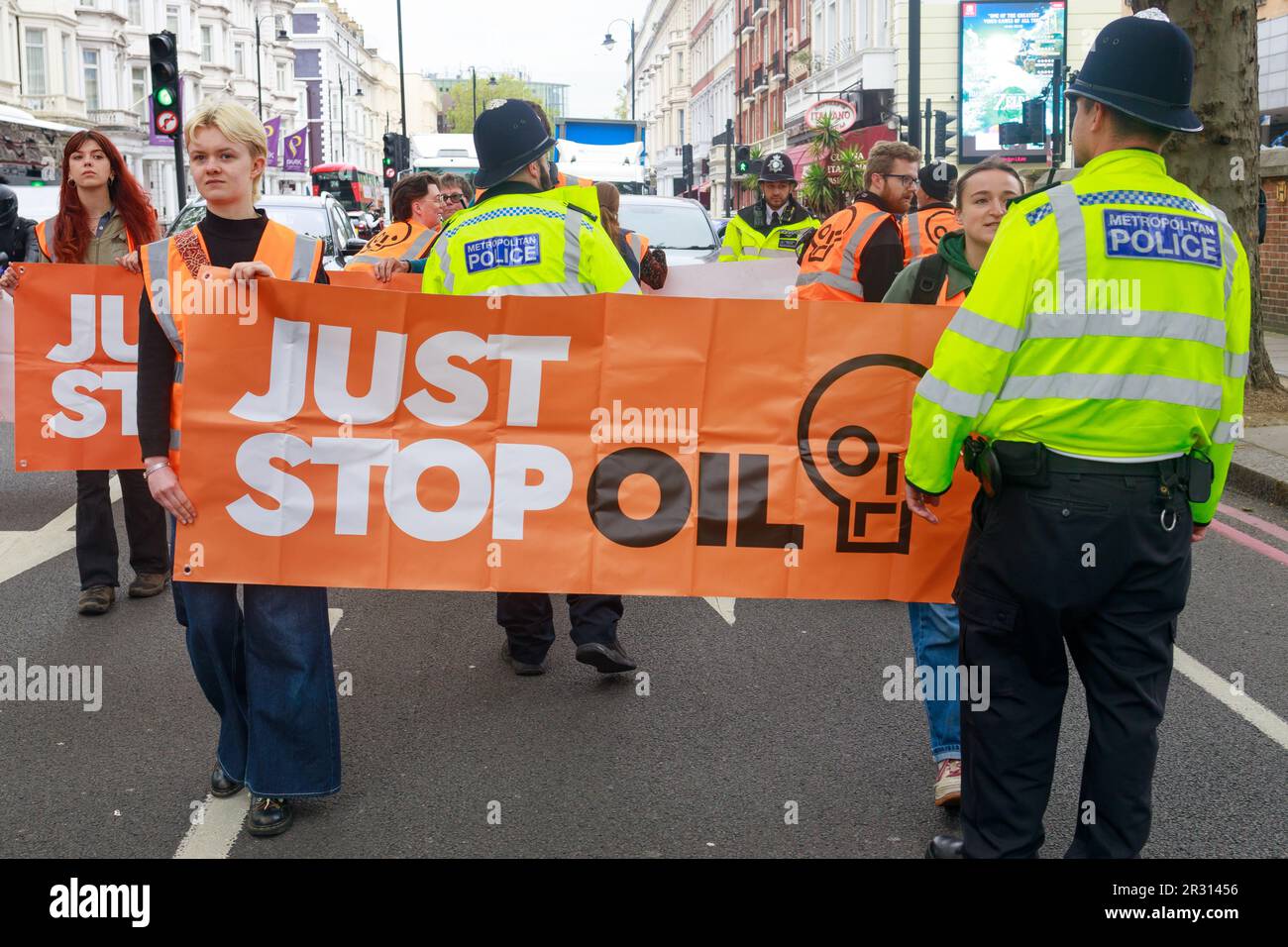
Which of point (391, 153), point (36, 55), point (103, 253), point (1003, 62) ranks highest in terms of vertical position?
point (36, 55)

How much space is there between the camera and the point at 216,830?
160 inches

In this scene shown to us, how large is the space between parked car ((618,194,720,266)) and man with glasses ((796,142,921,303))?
8.49 metres

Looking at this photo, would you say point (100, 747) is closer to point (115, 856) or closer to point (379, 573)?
point (115, 856)

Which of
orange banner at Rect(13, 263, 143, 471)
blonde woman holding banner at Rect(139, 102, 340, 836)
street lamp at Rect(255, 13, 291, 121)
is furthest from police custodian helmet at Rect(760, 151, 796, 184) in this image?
street lamp at Rect(255, 13, 291, 121)

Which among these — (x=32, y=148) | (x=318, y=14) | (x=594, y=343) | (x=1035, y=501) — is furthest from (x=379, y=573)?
(x=318, y=14)

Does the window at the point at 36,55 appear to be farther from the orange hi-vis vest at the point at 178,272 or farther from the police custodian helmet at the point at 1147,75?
the police custodian helmet at the point at 1147,75

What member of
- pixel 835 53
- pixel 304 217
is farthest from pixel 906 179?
pixel 835 53

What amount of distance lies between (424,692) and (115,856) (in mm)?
1648

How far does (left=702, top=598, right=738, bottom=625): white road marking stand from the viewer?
255 inches

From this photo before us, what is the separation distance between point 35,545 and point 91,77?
66.5 m

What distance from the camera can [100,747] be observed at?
4.75 meters

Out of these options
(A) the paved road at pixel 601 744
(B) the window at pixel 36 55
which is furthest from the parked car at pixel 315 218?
(B) the window at pixel 36 55

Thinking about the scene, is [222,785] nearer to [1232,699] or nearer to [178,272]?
[178,272]

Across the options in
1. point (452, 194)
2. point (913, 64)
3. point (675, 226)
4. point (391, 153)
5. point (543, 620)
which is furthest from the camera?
point (391, 153)
